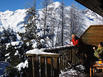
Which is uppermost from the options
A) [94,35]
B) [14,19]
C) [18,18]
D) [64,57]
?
[18,18]

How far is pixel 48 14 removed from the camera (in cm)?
4116

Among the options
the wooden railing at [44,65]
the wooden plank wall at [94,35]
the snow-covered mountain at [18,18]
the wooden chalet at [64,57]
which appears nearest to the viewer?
the wooden chalet at [64,57]

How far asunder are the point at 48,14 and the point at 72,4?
6472mm

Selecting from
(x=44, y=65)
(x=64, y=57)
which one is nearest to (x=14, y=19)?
(x=64, y=57)

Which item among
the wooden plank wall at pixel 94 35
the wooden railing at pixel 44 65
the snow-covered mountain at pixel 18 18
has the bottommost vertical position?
the wooden railing at pixel 44 65

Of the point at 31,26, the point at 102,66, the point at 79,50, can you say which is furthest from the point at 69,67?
the point at 31,26

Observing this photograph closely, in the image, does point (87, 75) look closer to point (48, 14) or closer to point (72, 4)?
point (48, 14)

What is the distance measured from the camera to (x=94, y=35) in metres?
10.5

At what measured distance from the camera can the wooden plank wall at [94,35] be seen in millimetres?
10383

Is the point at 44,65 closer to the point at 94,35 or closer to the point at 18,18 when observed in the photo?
the point at 94,35

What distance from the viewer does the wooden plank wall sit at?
10.4 meters

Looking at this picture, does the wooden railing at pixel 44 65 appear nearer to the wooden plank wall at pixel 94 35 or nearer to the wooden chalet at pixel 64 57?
the wooden chalet at pixel 64 57

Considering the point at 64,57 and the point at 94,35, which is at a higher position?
the point at 94,35

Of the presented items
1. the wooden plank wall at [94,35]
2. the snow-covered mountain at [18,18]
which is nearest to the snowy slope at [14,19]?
the snow-covered mountain at [18,18]
